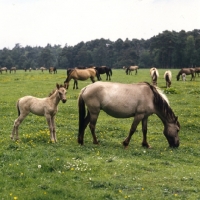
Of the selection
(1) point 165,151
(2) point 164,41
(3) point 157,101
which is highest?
(2) point 164,41

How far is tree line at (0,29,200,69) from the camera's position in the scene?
89.1m

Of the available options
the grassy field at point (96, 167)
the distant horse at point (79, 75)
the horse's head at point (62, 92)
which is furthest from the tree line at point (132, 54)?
the horse's head at point (62, 92)

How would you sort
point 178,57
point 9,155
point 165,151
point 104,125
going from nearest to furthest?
point 9,155, point 165,151, point 104,125, point 178,57

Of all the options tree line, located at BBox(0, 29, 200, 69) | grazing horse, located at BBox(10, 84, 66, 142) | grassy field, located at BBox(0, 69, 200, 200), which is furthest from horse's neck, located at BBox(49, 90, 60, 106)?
tree line, located at BBox(0, 29, 200, 69)

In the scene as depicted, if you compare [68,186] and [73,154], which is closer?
[68,186]

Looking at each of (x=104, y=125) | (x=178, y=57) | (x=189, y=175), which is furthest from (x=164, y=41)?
(x=189, y=175)

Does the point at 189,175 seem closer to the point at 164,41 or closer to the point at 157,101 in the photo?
the point at 157,101

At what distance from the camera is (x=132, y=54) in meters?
109

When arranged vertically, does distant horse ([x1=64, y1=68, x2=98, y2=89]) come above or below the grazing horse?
above

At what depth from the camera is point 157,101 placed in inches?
425

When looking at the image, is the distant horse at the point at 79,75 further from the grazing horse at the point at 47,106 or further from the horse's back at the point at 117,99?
the horse's back at the point at 117,99

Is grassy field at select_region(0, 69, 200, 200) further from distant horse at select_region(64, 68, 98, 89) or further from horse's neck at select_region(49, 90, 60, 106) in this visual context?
distant horse at select_region(64, 68, 98, 89)

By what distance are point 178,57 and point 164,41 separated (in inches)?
249

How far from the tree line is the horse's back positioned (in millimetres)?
78662
